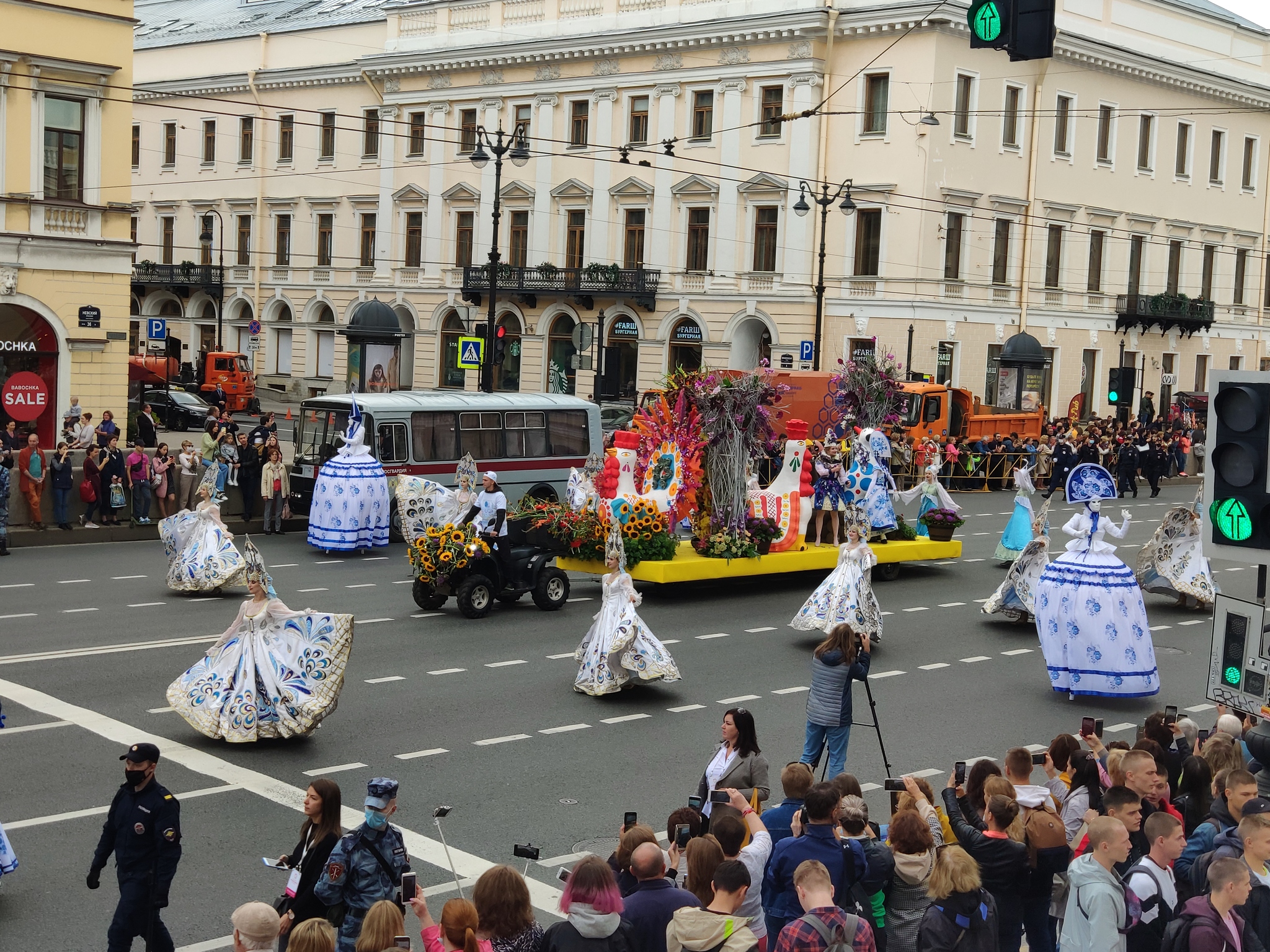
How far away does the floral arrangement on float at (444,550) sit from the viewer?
1878 centimetres

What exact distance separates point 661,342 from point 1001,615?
3190 cm

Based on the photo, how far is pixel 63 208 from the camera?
3144 cm

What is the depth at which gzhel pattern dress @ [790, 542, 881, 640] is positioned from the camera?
1731 centimetres

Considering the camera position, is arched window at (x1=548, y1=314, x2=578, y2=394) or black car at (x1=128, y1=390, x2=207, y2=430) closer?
black car at (x1=128, y1=390, x2=207, y2=430)

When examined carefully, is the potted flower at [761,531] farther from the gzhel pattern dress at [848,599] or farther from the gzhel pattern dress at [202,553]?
the gzhel pattern dress at [202,553]

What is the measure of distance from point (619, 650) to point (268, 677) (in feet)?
11.8

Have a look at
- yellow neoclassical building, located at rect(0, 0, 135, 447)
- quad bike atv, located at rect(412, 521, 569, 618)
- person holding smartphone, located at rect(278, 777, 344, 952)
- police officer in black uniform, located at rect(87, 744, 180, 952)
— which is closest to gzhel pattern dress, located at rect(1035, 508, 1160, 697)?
quad bike atv, located at rect(412, 521, 569, 618)

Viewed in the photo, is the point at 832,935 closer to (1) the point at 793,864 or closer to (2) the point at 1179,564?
(1) the point at 793,864

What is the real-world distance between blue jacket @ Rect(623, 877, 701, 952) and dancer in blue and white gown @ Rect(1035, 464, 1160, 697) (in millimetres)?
9921

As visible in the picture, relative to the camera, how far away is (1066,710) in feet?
51.1

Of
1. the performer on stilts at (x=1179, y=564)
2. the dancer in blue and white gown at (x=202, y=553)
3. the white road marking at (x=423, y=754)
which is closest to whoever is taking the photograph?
the white road marking at (x=423, y=754)

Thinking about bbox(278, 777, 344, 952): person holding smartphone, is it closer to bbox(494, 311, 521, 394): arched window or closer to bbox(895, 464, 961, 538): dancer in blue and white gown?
bbox(895, 464, 961, 538): dancer in blue and white gown

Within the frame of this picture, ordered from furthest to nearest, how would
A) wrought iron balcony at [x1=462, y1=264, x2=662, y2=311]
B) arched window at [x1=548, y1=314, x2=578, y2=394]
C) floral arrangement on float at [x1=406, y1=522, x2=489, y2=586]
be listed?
A: arched window at [x1=548, y1=314, x2=578, y2=394] → wrought iron balcony at [x1=462, y1=264, x2=662, y2=311] → floral arrangement on float at [x1=406, y1=522, x2=489, y2=586]

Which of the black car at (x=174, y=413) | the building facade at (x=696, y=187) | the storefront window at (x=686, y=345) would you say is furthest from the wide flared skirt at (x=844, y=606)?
the storefront window at (x=686, y=345)
